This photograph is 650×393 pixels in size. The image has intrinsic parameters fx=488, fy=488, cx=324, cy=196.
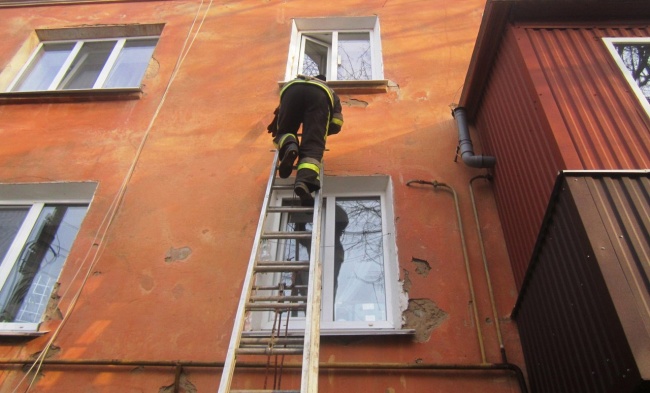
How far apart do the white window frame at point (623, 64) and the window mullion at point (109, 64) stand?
571cm

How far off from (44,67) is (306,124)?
4894 mm

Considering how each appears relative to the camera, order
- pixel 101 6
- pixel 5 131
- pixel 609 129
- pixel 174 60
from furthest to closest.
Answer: pixel 101 6 → pixel 174 60 → pixel 5 131 → pixel 609 129

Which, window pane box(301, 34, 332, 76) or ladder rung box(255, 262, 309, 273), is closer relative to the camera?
ladder rung box(255, 262, 309, 273)

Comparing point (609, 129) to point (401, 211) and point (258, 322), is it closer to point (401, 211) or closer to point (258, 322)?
point (401, 211)

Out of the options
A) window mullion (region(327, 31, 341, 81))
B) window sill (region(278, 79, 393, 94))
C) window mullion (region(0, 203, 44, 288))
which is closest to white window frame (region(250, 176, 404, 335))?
window sill (region(278, 79, 393, 94))

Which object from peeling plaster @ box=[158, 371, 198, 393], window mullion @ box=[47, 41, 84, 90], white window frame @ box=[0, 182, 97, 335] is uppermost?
window mullion @ box=[47, 41, 84, 90]

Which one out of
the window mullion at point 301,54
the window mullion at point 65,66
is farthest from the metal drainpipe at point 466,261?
the window mullion at point 65,66

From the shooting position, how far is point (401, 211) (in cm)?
432

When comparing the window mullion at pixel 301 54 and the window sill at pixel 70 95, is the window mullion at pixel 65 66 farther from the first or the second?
the window mullion at pixel 301 54

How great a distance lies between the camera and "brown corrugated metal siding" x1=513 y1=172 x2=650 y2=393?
2260 millimetres

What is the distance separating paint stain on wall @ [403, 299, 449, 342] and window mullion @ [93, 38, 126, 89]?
496cm

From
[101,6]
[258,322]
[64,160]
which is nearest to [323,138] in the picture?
[258,322]

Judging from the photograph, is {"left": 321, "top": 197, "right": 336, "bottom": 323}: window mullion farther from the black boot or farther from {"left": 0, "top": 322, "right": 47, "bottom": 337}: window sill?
{"left": 0, "top": 322, "right": 47, "bottom": 337}: window sill

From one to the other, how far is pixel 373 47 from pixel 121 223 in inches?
154
